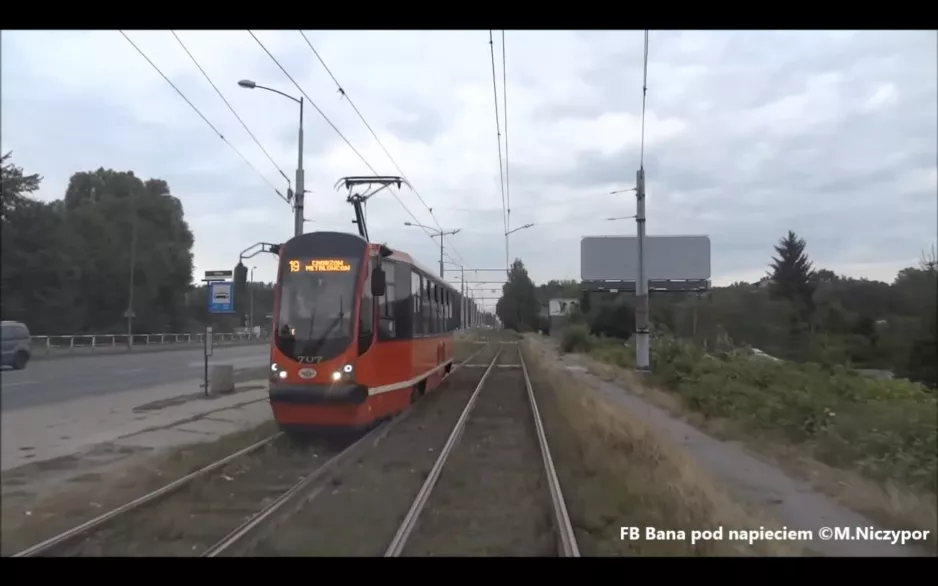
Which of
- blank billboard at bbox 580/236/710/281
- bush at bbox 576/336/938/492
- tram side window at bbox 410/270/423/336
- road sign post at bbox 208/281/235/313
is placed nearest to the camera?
bush at bbox 576/336/938/492

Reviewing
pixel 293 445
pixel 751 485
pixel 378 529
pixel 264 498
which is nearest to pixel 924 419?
pixel 751 485

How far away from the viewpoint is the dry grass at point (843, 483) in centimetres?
752

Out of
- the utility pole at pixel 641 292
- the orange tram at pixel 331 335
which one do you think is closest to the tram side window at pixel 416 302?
the orange tram at pixel 331 335

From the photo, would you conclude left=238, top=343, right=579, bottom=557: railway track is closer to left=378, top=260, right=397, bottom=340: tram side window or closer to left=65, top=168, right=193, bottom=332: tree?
left=378, top=260, right=397, bottom=340: tram side window

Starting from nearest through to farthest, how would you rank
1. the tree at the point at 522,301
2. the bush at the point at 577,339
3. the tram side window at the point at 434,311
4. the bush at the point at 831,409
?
the bush at the point at 831,409 → the tram side window at the point at 434,311 → the bush at the point at 577,339 → the tree at the point at 522,301

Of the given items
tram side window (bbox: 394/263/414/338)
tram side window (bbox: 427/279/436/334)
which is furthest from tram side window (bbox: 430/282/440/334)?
tram side window (bbox: 394/263/414/338)

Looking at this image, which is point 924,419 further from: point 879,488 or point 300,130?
point 300,130

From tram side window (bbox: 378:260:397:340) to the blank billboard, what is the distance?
1346 inches

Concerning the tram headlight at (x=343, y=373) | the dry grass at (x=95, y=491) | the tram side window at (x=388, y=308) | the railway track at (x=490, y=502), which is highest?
the tram side window at (x=388, y=308)

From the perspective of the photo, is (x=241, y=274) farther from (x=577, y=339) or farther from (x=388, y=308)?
(x=577, y=339)

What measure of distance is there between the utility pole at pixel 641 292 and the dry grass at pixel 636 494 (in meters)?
10.8

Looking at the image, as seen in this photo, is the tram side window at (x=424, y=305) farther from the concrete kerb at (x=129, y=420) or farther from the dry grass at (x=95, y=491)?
the dry grass at (x=95, y=491)

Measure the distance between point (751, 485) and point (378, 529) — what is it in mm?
4874

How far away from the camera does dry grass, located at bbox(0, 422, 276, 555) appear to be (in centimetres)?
652
